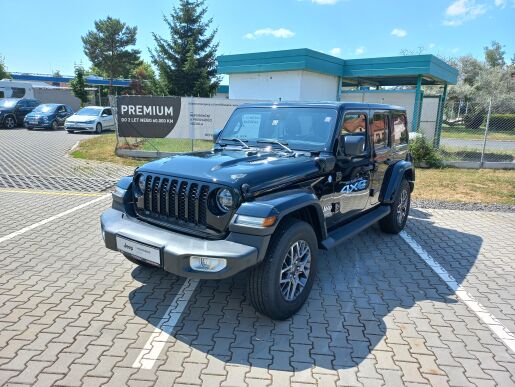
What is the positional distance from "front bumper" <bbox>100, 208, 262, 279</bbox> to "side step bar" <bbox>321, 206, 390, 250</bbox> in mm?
1102

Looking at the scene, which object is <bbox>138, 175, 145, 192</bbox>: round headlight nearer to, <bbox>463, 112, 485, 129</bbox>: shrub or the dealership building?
the dealership building

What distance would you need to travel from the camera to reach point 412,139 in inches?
491

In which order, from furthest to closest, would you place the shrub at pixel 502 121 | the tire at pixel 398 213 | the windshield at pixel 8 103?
1. the shrub at pixel 502 121
2. the windshield at pixel 8 103
3. the tire at pixel 398 213

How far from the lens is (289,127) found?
178 inches

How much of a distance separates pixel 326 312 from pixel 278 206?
1272mm

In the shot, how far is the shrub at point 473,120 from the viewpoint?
33.3 metres

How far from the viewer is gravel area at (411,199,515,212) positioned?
811cm

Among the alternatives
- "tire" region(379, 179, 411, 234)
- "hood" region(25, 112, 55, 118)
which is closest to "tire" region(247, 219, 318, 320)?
"tire" region(379, 179, 411, 234)

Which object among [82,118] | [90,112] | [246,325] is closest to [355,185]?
[246,325]

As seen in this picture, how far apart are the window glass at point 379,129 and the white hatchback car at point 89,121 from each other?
59.7 ft

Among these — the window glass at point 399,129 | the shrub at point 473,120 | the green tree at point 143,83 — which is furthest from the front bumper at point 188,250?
the shrub at point 473,120

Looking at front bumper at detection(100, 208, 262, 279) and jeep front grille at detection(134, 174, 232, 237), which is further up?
jeep front grille at detection(134, 174, 232, 237)

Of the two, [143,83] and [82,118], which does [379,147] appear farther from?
[143,83]

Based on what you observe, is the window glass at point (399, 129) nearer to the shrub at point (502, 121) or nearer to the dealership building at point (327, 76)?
the dealership building at point (327, 76)
